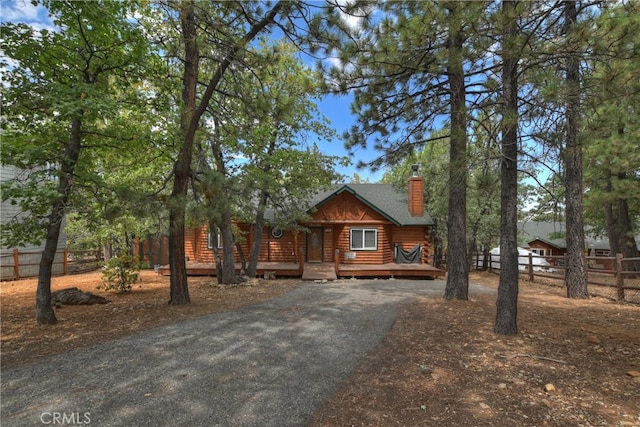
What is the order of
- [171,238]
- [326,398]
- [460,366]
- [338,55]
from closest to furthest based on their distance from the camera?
[326,398], [460,366], [338,55], [171,238]

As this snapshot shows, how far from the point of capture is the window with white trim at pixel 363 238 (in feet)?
55.7

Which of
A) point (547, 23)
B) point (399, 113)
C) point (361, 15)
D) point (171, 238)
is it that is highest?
point (361, 15)

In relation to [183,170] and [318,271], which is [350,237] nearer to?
[318,271]

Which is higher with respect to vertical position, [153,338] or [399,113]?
[399,113]

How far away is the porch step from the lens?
13.5m

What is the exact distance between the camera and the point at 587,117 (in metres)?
4.88

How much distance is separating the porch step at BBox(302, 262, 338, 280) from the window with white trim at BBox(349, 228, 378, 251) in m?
1.69

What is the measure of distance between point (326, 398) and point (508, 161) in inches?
179

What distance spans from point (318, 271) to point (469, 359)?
10593 millimetres

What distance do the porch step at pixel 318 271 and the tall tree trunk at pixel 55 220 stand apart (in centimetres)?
874

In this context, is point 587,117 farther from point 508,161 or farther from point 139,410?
point 139,410

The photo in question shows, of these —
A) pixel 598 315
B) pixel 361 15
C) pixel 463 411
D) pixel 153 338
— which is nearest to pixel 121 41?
pixel 361 15

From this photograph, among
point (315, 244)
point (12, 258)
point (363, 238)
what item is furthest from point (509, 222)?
point (12, 258)
